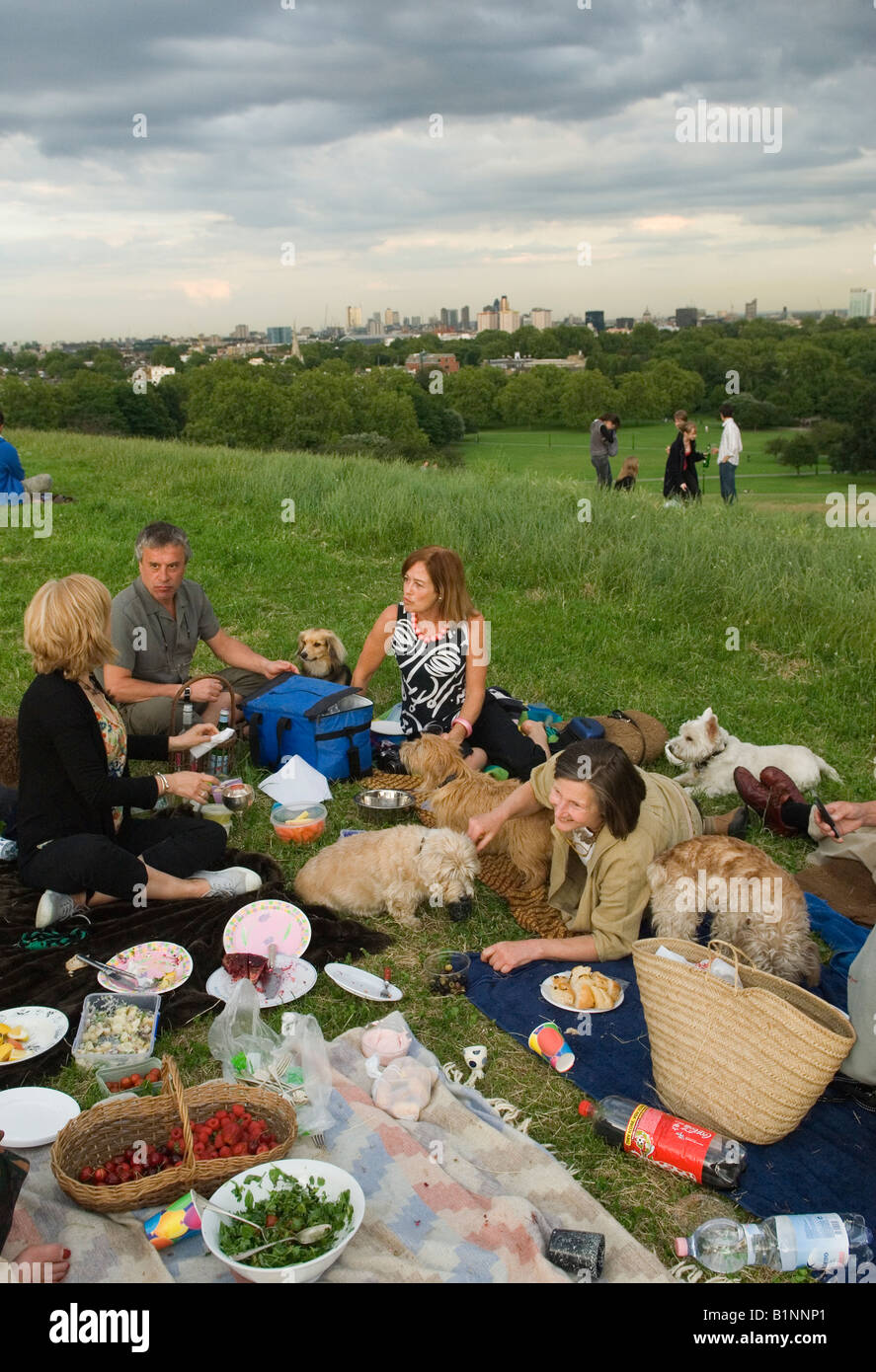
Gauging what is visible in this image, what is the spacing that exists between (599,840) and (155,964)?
2.22 meters

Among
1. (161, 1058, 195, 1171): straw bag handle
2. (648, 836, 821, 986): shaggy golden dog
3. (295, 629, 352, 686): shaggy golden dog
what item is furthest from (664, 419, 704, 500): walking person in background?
(161, 1058, 195, 1171): straw bag handle

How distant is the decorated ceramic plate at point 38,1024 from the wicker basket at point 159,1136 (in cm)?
78

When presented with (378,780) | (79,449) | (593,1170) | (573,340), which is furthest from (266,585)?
(573,340)

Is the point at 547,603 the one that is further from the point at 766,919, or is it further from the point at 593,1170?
the point at 593,1170

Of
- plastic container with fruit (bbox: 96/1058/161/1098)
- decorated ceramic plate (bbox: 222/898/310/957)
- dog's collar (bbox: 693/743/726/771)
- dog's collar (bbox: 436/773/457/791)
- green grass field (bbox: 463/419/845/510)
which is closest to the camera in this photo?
plastic container with fruit (bbox: 96/1058/161/1098)

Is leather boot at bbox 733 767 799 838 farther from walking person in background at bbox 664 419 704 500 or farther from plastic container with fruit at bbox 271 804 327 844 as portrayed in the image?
walking person in background at bbox 664 419 704 500

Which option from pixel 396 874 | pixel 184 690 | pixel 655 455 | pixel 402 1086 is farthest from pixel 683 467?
pixel 655 455

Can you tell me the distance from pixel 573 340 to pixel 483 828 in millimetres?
67644

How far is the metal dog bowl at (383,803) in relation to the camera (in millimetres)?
6371

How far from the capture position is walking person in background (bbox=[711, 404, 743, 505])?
1873cm

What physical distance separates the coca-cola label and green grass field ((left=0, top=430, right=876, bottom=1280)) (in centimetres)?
6

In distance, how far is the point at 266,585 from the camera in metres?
12.2

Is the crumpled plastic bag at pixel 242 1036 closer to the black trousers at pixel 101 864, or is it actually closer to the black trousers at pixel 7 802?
the black trousers at pixel 101 864

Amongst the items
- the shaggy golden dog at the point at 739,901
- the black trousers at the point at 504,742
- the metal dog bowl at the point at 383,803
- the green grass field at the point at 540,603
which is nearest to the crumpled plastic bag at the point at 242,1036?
the green grass field at the point at 540,603
